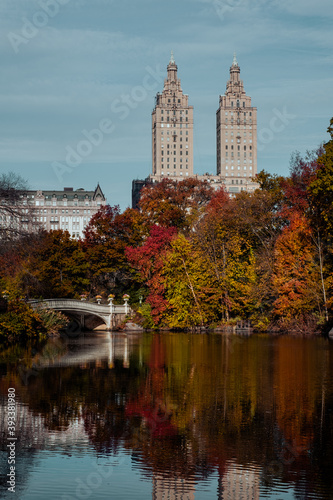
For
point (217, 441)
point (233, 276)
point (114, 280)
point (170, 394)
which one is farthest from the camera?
point (114, 280)

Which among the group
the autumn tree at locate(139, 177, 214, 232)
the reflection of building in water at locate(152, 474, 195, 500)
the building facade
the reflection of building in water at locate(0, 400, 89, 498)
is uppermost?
the building facade

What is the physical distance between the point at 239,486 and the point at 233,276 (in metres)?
47.1

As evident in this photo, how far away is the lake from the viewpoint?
11.8 metres

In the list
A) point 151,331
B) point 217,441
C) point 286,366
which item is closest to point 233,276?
point 151,331

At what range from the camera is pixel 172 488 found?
1146 centimetres

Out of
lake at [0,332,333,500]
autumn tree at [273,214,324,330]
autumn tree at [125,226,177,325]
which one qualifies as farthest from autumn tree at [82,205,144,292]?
lake at [0,332,333,500]

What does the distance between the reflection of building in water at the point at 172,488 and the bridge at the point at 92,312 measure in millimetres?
41117

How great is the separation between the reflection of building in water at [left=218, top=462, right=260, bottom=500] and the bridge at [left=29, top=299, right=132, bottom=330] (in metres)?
40.9

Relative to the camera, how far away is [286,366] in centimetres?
2806

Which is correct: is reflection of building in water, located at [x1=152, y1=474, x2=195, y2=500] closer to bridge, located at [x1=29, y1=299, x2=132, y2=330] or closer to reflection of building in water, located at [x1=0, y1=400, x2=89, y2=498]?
reflection of building in water, located at [x1=0, y1=400, x2=89, y2=498]

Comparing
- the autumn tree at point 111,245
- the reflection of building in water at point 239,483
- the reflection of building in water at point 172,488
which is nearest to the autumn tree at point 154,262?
the autumn tree at point 111,245

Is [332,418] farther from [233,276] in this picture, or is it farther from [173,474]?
[233,276]

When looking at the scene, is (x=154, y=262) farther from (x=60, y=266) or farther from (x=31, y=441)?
(x=31, y=441)

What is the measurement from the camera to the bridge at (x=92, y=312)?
177ft
